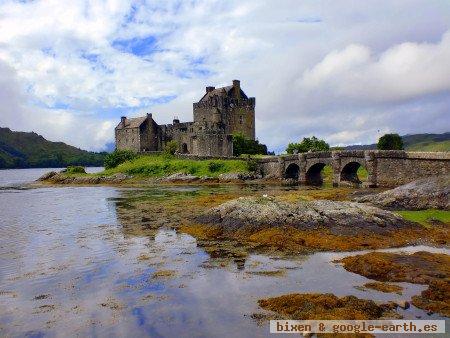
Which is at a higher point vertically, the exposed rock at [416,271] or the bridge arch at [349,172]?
the bridge arch at [349,172]

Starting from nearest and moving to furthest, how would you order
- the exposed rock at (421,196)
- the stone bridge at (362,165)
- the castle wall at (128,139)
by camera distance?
the exposed rock at (421,196)
the stone bridge at (362,165)
the castle wall at (128,139)

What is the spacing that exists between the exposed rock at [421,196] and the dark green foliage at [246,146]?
64677mm

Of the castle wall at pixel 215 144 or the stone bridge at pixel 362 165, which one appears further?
the castle wall at pixel 215 144

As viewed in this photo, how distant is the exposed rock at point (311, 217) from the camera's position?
25.2 m

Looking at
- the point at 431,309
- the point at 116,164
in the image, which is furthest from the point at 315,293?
the point at 116,164

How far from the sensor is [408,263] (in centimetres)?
1867

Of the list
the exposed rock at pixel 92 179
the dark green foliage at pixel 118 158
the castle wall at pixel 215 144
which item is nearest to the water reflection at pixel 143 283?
the exposed rock at pixel 92 179

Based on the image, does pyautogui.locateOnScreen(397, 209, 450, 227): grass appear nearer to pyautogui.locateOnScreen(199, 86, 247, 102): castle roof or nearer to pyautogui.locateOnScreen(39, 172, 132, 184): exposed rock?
pyautogui.locateOnScreen(39, 172, 132, 184): exposed rock

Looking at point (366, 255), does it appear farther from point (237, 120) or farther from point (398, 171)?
point (237, 120)

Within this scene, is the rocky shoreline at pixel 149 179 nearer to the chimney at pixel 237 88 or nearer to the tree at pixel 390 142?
the tree at pixel 390 142

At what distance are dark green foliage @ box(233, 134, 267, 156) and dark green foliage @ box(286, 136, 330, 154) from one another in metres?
10.1

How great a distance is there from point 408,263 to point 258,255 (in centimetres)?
703

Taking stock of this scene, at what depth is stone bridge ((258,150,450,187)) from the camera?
49.5 metres

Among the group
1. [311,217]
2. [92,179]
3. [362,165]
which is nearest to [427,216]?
[311,217]
